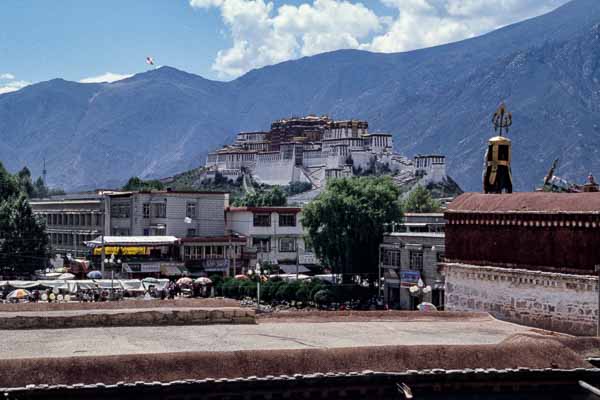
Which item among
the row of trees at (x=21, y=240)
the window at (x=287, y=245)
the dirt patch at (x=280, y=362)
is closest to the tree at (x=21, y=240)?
the row of trees at (x=21, y=240)

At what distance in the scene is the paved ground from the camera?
17281 mm

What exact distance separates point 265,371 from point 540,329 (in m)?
8.85

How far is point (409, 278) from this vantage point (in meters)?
53.0

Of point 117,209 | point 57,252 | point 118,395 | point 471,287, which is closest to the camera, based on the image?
point 118,395

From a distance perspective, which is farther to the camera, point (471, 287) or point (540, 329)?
point (471, 287)

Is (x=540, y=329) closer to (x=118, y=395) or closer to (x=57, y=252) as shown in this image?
(x=118, y=395)

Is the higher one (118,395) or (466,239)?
(466,239)

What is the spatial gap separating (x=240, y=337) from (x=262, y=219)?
1914 inches

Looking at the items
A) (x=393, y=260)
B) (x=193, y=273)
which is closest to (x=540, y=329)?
(x=393, y=260)

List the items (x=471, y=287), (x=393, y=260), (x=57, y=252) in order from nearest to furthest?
(x=471, y=287)
(x=393, y=260)
(x=57, y=252)

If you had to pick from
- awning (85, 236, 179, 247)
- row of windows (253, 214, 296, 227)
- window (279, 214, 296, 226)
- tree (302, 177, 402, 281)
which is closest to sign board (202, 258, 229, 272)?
awning (85, 236, 179, 247)

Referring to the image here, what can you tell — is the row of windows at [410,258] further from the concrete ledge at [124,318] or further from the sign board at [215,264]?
the concrete ledge at [124,318]

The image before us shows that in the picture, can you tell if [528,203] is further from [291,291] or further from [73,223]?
[73,223]

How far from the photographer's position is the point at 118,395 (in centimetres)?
1513
